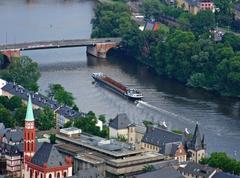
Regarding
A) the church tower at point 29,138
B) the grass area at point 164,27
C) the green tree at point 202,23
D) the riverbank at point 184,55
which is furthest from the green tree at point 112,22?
the church tower at point 29,138

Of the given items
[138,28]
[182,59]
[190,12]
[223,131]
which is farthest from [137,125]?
[190,12]

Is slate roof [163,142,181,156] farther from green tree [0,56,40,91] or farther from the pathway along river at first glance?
green tree [0,56,40,91]

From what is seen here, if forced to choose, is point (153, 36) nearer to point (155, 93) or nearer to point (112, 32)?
point (112, 32)

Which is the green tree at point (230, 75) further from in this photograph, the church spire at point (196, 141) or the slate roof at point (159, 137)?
the church spire at point (196, 141)

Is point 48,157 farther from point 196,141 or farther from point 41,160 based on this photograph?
point 196,141

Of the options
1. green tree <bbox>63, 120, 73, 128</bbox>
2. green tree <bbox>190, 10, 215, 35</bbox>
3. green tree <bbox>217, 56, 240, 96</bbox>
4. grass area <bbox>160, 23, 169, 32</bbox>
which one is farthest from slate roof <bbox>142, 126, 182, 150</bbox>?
grass area <bbox>160, 23, 169, 32</bbox>

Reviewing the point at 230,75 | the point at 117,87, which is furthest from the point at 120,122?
the point at 230,75

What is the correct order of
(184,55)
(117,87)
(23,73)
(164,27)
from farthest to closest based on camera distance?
(164,27) < (184,55) < (117,87) < (23,73)
